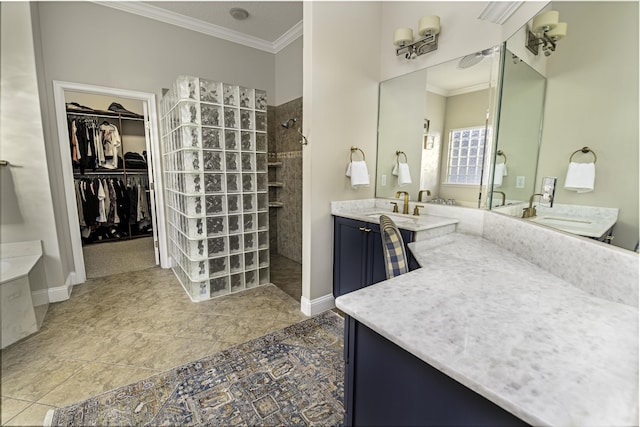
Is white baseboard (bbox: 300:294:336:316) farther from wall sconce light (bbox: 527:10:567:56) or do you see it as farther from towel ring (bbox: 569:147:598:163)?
wall sconce light (bbox: 527:10:567:56)

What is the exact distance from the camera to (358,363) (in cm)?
94

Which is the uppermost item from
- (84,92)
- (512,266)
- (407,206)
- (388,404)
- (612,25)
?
(84,92)

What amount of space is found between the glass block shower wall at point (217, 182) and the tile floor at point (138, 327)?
28 centimetres

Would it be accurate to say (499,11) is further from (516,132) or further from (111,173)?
(111,173)

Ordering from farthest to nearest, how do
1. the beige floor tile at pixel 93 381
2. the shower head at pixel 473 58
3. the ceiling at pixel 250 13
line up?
the ceiling at pixel 250 13 → the shower head at pixel 473 58 → the beige floor tile at pixel 93 381

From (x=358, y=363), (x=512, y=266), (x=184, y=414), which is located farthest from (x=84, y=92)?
(x=512, y=266)

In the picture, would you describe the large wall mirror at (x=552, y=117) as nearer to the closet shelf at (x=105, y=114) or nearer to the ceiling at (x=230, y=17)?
the ceiling at (x=230, y=17)

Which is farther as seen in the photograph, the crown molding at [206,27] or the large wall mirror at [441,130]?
the crown molding at [206,27]

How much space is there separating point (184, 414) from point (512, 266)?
179 centimetres

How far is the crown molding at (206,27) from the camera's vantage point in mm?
2906

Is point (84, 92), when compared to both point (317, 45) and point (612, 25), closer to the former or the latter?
point (317, 45)

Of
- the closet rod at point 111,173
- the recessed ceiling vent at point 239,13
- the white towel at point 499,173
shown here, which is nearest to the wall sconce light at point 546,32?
the white towel at point 499,173

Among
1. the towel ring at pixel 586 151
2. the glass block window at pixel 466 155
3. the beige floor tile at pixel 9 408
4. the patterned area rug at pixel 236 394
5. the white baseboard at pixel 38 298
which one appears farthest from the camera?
the glass block window at pixel 466 155

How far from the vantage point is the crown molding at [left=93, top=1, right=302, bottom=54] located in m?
2.91
